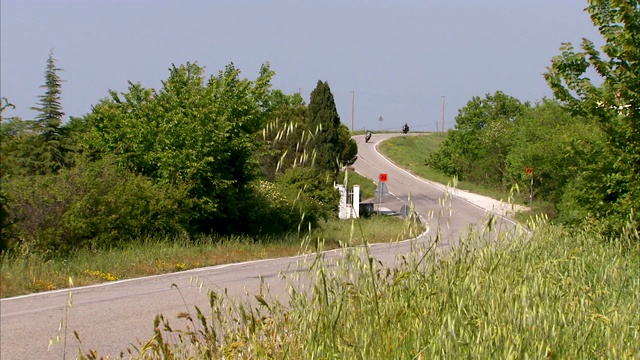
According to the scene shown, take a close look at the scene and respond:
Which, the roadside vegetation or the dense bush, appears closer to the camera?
the roadside vegetation

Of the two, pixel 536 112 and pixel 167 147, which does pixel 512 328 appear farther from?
pixel 536 112

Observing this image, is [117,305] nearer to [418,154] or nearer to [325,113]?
[325,113]

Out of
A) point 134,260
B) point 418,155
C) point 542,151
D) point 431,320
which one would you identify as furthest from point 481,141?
point 431,320

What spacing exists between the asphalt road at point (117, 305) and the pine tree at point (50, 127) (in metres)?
11.3

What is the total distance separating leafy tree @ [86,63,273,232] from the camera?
2378 centimetres

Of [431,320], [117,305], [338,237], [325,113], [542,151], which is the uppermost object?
[325,113]

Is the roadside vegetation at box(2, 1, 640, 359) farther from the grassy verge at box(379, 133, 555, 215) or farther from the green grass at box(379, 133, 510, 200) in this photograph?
the green grass at box(379, 133, 510, 200)

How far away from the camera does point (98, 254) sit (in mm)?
17922

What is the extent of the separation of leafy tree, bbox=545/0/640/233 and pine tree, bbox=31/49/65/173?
59.4ft

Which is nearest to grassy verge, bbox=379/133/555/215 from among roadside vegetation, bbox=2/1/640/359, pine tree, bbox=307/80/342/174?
pine tree, bbox=307/80/342/174

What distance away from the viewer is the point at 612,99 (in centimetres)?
1266

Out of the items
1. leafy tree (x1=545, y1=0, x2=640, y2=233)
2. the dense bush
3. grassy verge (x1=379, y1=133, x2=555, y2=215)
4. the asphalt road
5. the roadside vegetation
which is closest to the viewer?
the roadside vegetation

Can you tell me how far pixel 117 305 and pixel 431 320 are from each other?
799 cm

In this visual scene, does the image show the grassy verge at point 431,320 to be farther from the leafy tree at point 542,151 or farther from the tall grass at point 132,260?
the leafy tree at point 542,151
